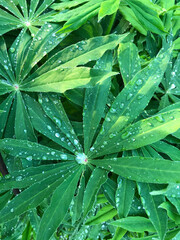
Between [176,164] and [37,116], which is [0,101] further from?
[176,164]

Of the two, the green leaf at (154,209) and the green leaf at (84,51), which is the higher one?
the green leaf at (84,51)

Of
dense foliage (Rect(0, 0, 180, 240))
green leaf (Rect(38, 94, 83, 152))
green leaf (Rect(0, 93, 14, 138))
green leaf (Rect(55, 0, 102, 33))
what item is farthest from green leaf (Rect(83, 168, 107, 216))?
green leaf (Rect(55, 0, 102, 33))

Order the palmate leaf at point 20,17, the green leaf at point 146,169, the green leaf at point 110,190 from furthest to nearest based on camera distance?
the palmate leaf at point 20,17, the green leaf at point 110,190, the green leaf at point 146,169

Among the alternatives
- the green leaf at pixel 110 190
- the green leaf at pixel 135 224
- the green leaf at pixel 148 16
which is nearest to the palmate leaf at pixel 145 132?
the green leaf at pixel 110 190

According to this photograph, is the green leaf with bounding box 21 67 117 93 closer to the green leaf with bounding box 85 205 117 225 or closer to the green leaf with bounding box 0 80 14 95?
the green leaf with bounding box 0 80 14 95

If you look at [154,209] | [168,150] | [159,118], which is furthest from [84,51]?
[154,209]

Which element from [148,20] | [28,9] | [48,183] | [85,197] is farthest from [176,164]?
[28,9]

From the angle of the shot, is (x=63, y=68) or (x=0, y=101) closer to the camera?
(x=63, y=68)

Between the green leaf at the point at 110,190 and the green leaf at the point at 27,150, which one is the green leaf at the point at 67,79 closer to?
the green leaf at the point at 27,150
